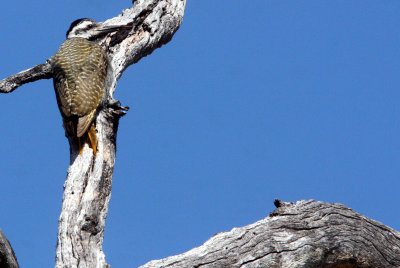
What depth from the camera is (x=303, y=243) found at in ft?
17.5

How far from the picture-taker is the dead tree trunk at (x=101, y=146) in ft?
16.3

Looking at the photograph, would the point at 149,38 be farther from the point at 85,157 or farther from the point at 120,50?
the point at 85,157

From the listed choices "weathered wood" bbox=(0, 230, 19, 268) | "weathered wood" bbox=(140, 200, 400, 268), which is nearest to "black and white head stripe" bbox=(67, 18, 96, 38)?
"weathered wood" bbox=(140, 200, 400, 268)

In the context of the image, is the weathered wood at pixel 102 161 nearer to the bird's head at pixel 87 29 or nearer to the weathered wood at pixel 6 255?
the bird's head at pixel 87 29

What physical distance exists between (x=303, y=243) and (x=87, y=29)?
3.98 meters

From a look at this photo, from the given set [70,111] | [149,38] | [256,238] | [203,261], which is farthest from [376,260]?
[149,38]

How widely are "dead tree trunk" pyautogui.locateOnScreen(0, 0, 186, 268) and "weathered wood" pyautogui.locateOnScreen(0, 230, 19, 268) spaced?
32cm

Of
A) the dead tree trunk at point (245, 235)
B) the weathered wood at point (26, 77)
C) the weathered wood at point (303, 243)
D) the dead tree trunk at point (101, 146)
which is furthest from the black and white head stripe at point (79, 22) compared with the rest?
the weathered wood at point (303, 243)

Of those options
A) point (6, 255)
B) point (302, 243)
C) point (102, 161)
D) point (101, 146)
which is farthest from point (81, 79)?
point (302, 243)

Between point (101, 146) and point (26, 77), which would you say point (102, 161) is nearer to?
point (101, 146)

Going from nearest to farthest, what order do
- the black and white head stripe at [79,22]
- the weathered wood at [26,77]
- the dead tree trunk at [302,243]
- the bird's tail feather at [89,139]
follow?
the dead tree trunk at [302,243] → the bird's tail feather at [89,139] → the weathered wood at [26,77] → the black and white head stripe at [79,22]

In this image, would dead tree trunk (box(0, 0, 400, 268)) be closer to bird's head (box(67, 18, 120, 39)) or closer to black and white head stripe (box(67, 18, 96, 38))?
bird's head (box(67, 18, 120, 39))

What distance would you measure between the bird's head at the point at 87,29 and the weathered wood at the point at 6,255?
3.40 metres

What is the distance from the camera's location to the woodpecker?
610 centimetres
